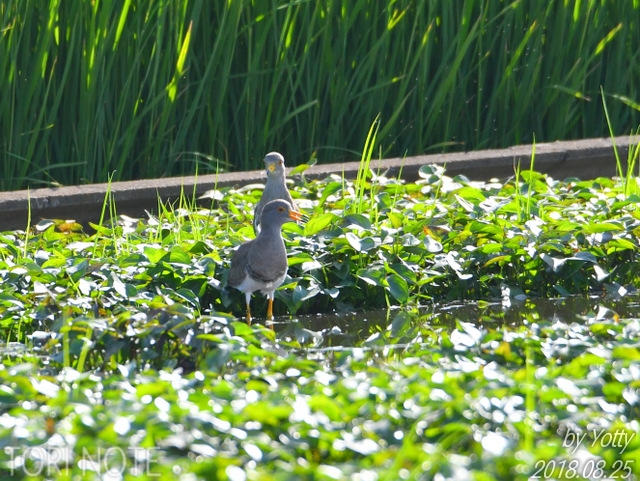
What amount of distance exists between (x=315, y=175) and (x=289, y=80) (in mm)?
736

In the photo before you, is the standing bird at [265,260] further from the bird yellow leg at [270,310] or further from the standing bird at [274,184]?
the standing bird at [274,184]

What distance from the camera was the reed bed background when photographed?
748cm

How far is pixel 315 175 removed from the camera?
7750 millimetres

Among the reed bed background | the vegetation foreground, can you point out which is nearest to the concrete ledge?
the vegetation foreground

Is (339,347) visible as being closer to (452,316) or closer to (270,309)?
(270,309)

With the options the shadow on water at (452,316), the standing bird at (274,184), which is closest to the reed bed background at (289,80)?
the standing bird at (274,184)

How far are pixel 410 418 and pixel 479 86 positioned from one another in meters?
5.43

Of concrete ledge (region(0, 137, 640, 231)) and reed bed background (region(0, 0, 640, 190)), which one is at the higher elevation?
reed bed background (region(0, 0, 640, 190))

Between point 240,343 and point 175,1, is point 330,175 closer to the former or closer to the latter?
point 175,1

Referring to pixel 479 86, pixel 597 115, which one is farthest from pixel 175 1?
pixel 597 115

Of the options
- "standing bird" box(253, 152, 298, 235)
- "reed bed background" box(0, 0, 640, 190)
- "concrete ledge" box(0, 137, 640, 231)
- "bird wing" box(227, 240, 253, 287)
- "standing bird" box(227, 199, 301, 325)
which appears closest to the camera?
"standing bird" box(227, 199, 301, 325)

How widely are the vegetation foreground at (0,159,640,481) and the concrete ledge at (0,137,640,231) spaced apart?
6.9 inches

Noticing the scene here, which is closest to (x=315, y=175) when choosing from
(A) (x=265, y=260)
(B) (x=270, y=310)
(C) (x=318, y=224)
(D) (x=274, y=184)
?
(D) (x=274, y=184)

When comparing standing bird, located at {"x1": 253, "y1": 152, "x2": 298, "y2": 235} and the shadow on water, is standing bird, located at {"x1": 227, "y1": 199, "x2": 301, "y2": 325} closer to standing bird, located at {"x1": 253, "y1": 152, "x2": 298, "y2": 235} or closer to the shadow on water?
the shadow on water
